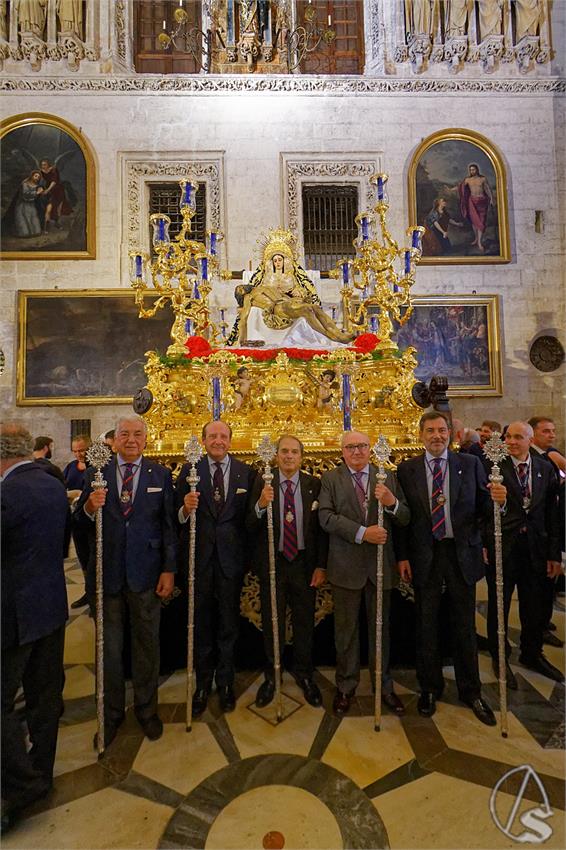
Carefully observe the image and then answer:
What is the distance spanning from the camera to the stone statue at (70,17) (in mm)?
10180

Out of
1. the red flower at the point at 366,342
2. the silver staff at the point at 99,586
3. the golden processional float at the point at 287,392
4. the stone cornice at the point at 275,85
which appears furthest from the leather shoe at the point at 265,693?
the stone cornice at the point at 275,85

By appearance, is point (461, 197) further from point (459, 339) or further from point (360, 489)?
point (360, 489)

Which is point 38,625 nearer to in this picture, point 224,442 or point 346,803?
point 224,442

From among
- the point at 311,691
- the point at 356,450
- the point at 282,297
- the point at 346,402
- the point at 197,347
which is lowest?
the point at 311,691

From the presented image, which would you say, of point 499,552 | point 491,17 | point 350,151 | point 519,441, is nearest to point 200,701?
point 499,552

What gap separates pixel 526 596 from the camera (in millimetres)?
3430

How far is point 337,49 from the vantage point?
11.3 metres

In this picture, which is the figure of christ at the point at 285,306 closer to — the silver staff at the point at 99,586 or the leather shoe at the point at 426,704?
the silver staff at the point at 99,586

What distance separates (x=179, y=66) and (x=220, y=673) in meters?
13.0

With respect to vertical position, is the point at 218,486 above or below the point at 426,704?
above

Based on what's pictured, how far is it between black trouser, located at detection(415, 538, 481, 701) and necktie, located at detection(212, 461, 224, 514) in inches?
55.1

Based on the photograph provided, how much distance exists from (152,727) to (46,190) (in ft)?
36.5

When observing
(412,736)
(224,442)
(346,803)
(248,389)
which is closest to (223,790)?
(346,803)

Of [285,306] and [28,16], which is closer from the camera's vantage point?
[285,306]
